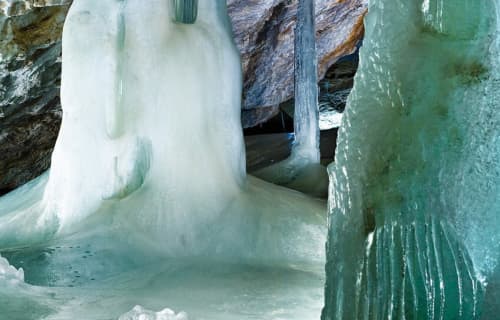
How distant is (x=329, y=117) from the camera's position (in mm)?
8789

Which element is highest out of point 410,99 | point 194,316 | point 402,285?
point 410,99

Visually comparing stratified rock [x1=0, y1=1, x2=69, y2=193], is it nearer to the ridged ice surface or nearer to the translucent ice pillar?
the ridged ice surface

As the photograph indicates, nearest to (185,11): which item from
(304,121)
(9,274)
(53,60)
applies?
(9,274)

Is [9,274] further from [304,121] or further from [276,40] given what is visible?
[276,40]

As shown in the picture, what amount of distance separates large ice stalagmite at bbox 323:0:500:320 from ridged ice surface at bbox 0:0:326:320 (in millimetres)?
1390

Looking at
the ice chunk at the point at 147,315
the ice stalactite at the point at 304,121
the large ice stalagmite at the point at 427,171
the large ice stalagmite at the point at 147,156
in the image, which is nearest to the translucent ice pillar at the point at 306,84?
the ice stalactite at the point at 304,121

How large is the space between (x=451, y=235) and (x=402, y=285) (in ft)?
0.47

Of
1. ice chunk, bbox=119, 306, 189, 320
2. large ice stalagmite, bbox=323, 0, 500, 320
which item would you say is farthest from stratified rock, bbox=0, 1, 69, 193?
large ice stalagmite, bbox=323, 0, 500, 320

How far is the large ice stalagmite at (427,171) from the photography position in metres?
1.48

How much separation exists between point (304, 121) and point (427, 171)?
420cm

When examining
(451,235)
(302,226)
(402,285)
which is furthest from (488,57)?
(302,226)

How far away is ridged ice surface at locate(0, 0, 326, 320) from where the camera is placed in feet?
10.1

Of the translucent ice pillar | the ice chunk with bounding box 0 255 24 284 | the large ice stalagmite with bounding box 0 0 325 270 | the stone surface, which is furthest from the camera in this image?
the translucent ice pillar

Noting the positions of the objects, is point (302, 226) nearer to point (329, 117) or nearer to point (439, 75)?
point (439, 75)
